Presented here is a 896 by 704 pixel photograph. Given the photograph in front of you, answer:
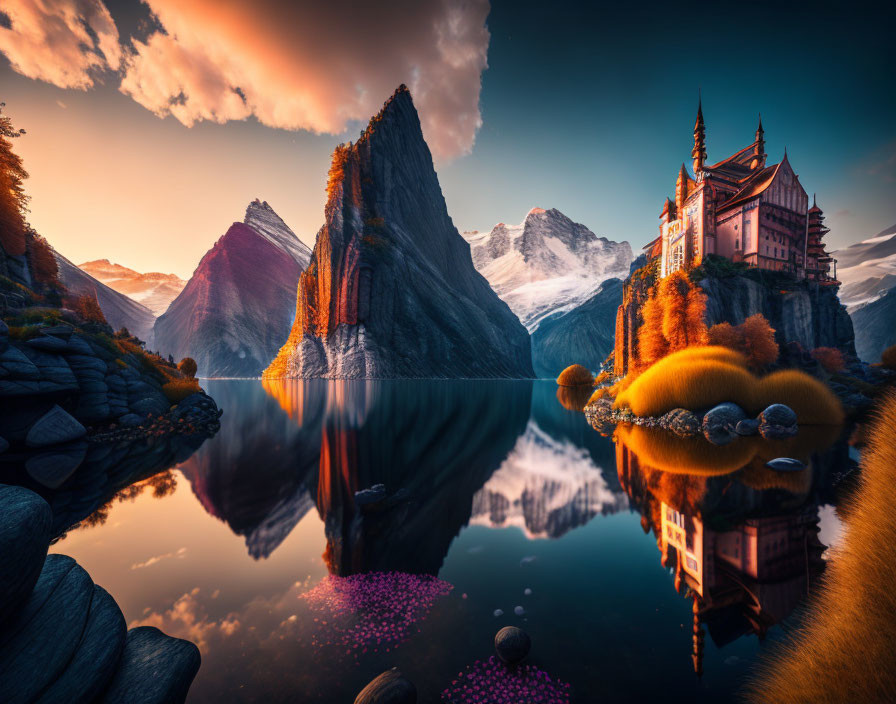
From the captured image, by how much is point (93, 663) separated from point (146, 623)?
2.13m

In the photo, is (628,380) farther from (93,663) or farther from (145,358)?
(145,358)

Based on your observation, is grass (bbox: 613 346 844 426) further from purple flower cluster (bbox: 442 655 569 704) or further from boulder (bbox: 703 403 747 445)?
purple flower cluster (bbox: 442 655 569 704)

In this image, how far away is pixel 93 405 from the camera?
15.0 m

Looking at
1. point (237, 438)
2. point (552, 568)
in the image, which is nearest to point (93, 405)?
point (237, 438)

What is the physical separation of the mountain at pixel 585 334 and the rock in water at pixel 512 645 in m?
154

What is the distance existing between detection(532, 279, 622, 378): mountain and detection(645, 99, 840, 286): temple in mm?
115886

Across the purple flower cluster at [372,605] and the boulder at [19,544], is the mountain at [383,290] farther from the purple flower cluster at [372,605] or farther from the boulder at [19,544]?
the boulder at [19,544]

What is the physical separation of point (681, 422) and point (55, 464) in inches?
1151

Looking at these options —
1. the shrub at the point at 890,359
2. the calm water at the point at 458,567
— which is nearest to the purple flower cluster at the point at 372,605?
the calm water at the point at 458,567

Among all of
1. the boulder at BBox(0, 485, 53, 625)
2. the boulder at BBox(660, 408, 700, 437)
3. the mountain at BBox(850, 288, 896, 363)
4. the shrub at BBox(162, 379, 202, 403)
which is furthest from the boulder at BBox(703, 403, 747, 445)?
the mountain at BBox(850, 288, 896, 363)

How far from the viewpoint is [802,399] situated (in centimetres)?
1986

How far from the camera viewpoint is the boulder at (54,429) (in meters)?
12.3

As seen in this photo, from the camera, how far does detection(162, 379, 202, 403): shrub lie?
2015 cm

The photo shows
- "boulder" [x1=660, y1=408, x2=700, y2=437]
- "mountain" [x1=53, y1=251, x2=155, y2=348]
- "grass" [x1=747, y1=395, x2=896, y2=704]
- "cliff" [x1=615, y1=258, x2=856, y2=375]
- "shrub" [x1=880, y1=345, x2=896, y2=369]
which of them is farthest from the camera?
"mountain" [x1=53, y1=251, x2=155, y2=348]
